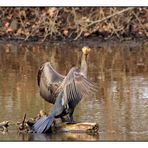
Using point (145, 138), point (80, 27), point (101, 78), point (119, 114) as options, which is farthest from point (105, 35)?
point (145, 138)

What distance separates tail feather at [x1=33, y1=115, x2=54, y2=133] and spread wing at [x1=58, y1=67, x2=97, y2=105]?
25 centimetres

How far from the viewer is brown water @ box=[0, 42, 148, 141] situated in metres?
7.70

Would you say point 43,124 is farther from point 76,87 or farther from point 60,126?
point 76,87

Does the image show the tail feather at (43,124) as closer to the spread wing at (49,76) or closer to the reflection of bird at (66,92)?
the reflection of bird at (66,92)

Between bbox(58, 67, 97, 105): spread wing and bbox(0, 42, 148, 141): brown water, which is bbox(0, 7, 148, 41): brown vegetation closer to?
bbox(0, 42, 148, 141): brown water

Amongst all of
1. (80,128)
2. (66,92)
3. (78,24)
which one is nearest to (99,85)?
(66,92)

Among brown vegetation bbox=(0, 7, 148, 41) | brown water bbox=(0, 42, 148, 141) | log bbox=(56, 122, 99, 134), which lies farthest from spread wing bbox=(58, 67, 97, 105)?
brown vegetation bbox=(0, 7, 148, 41)

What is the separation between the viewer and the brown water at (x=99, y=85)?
25.3ft

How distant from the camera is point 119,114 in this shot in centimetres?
844

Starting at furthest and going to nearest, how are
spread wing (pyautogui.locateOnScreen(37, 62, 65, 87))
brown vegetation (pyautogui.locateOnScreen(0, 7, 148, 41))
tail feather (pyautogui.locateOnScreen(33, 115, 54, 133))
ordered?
brown vegetation (pyautogui.locateOnScreen(0, 7, 148, 41)) → spread wing (pyautogui.locateOnScreen(37, 62, 65, 87)) → tail feather (pyautogui.locateOnScreen(33, 115, 54, 133))

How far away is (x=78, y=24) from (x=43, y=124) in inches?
394

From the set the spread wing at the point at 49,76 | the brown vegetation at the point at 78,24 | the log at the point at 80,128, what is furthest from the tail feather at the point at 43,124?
the brown vegetation at the point at 78,24

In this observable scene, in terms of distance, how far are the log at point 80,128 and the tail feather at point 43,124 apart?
0.16m
